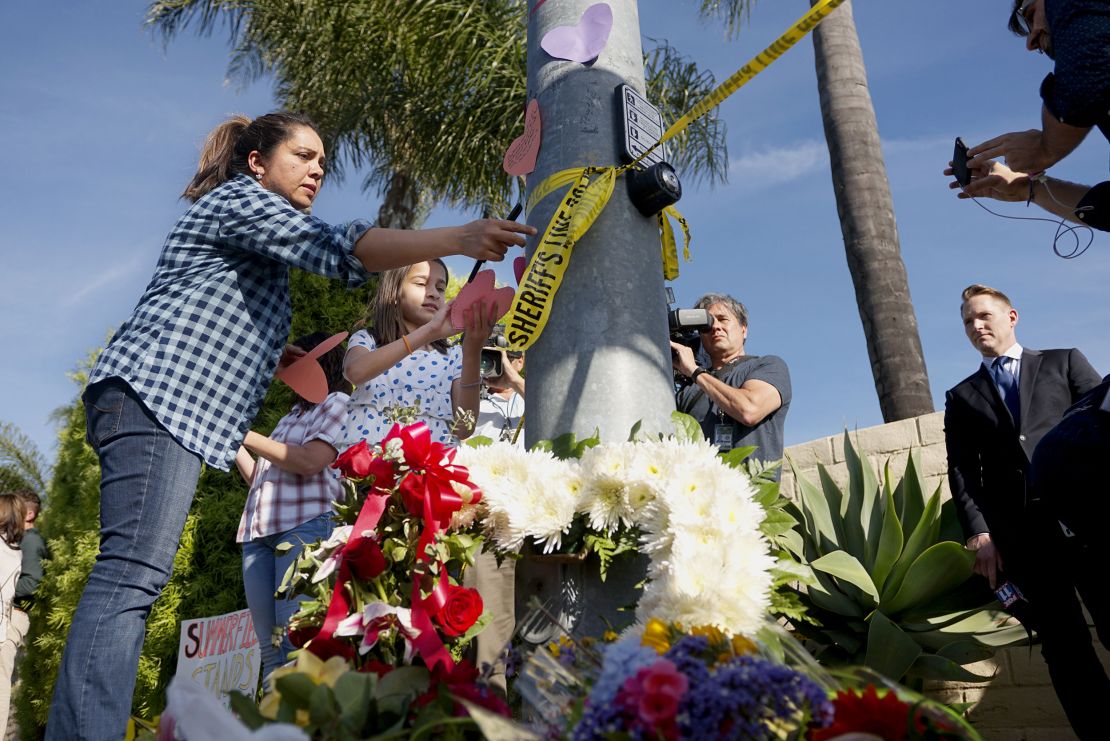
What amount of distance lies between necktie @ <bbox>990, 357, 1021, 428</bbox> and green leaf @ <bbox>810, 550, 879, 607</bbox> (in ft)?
2.78

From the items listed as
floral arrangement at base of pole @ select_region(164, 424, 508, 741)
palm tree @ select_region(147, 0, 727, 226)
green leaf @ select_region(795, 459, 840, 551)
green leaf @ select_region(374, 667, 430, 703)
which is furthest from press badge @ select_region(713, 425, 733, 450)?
palm tree @ select_region(147, 0, 727, 226)

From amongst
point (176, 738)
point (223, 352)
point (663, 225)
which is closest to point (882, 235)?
point (663, 225)

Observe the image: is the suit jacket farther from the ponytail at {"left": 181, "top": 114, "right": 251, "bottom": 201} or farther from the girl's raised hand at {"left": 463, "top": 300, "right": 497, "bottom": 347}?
the ponytail at {"left": 181, "top": 114, "right": 251, "bottom": 201}

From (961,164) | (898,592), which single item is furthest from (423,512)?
(898,592)

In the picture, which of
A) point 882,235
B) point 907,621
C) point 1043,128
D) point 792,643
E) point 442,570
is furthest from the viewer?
point 882,235

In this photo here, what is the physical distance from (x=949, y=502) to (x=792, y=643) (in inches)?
97.8

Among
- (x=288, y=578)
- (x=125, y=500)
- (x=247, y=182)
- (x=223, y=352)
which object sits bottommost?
(x=288, y=578)

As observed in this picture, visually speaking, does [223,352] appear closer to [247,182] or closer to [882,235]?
[247,182]

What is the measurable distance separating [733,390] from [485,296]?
154cm

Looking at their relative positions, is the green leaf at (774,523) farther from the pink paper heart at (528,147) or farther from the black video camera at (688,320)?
the black video camera at (688,320)

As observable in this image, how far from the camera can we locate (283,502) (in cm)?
340

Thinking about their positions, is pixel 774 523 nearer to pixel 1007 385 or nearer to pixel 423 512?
pixel 423 512

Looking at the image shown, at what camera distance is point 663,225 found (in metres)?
A: 2.55

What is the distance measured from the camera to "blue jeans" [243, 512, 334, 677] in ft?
10.6
